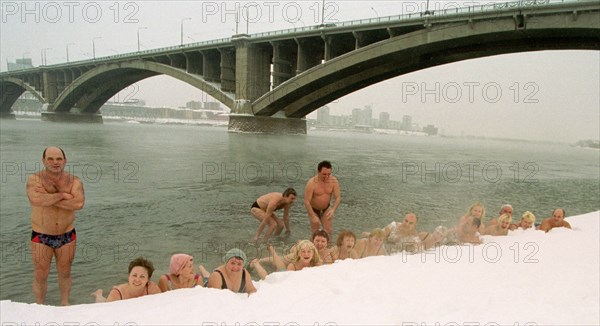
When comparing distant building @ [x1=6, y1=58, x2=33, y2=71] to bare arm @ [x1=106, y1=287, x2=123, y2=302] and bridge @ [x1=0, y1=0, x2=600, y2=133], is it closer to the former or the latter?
bridge @ [x1=0, y1=0, x2=600, y2=133]

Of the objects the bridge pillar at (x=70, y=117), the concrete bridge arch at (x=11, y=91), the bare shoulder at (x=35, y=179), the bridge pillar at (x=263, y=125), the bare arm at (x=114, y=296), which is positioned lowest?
the bare arm at (x=114, y=296)

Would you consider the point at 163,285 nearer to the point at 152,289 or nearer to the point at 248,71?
the point at 152,289

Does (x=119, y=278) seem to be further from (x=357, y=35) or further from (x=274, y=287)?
(x=357, y=35)

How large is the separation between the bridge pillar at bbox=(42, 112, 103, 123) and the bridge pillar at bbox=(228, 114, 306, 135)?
3789 centimetres

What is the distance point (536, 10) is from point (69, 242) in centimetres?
2728

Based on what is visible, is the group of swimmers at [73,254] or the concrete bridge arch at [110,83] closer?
the group of swimmers at [73,254]

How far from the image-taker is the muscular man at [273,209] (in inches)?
283

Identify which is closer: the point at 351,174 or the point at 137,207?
the point at 137,207

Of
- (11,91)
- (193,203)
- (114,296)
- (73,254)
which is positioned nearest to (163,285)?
(114,296)

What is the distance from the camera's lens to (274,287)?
426 centimetres

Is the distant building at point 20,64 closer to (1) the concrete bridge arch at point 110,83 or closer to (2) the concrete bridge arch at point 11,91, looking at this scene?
(2) the concrete bridge arch at point 11,91

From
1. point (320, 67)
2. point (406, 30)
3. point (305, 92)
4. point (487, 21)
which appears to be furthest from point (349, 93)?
point (487, 21)

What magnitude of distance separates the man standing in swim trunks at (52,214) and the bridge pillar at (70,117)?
72580 mm

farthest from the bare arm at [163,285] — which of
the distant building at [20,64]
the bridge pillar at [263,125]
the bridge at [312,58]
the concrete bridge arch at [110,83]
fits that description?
the distant building at [20,64]
